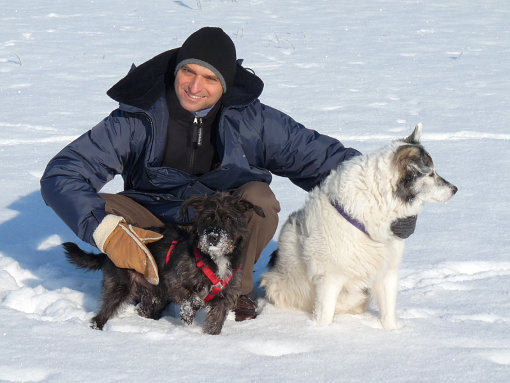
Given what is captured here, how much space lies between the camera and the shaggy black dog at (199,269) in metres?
3.62

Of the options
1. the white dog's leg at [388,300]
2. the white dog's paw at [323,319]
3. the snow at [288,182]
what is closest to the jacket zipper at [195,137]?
the snow at [288,182]

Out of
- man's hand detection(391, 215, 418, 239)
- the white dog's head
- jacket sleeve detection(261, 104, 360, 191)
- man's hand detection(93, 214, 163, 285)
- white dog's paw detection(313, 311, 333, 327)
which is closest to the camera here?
the white dog's head

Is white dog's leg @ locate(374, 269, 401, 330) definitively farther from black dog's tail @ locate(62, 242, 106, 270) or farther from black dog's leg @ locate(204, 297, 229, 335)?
black dog's tail @ locate(62, 242, 106, 270)

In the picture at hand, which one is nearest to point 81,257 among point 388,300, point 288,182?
point 388,300

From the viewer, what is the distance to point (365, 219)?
3.68 metres

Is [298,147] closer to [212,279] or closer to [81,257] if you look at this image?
[212,279]

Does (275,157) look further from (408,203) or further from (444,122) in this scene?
(444,122)

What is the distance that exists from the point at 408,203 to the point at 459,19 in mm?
12825

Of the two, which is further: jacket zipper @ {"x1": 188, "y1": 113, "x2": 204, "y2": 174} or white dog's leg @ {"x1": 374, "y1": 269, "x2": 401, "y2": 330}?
jacket zipper @ {"x1": 188, "y1": 113, "x2": 204, "y2": 174}

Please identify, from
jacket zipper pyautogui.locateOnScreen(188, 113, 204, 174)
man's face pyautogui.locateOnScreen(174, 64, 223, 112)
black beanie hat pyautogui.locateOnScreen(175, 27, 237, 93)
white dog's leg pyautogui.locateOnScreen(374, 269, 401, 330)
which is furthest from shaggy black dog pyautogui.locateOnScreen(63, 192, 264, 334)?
white dog's leg pyautogui.locateOnScreen(374, 269, 401, 330)

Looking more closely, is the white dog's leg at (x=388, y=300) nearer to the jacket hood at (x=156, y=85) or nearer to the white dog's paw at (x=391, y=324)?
the white dog's paw at (x=391, y=324)

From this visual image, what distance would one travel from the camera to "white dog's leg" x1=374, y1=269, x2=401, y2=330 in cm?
379

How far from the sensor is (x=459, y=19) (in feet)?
49.3

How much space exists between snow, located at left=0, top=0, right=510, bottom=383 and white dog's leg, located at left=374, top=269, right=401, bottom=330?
0.26 feet
